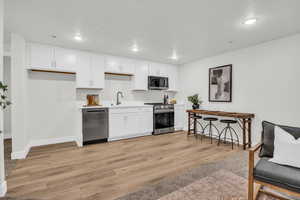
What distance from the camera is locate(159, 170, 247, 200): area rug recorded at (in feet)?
5.78

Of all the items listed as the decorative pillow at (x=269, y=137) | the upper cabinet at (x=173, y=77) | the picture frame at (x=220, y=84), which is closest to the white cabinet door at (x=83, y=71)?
the upper cabinet at (x=173, y=77)

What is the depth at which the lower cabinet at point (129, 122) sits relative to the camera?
13.4 feet

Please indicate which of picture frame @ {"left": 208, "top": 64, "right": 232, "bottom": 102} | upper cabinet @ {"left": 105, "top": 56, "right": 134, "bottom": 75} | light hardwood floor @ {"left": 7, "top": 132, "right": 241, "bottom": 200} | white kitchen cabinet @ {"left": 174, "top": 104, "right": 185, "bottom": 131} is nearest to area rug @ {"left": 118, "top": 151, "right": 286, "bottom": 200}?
light hardwood floor @ {"left": 7, "top": 132, "right": 241, "bottom": 200}

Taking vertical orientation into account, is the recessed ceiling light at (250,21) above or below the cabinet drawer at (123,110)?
above

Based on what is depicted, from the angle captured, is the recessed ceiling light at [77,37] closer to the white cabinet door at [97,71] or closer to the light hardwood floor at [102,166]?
the white cabinet door at [97,71]

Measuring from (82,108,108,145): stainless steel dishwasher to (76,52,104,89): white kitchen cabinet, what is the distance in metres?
0.73

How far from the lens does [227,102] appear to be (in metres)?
4.07

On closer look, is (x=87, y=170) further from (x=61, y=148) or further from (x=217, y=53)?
(x=217, y=53)

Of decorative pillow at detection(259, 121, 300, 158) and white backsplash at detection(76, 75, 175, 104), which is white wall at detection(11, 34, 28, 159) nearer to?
white backsplash at detection(76, 75, 175, 104)

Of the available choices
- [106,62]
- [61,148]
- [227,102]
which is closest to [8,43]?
[106,62]

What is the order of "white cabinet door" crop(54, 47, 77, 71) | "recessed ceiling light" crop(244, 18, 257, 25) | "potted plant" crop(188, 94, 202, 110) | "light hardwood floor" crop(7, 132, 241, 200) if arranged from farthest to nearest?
"potted plant" crop(188, 94, 202, 110), "white cabinet door" crop(54, 47, 77, 71), "recessed ceiling light" crop(244, 18, 257, 25), "light hardwood floor" crop(7, 132, 241, 200)

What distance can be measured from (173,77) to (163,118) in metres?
1.65

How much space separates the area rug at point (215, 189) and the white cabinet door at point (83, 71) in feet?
10.8

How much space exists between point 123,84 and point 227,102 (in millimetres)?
3133
